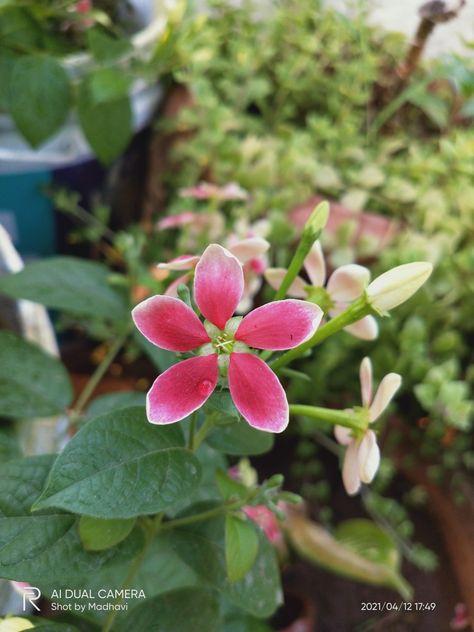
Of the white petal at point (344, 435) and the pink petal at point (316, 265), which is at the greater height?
the pink petal at point (316, 265)

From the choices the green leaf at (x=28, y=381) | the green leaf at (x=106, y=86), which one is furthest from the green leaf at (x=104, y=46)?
the green leaf at (x=28, y=381)

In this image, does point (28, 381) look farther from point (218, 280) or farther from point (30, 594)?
point (218, 280)

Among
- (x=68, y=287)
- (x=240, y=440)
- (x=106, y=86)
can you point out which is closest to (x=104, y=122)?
(x=106, y=86)

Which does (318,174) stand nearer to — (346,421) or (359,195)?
(359,195)

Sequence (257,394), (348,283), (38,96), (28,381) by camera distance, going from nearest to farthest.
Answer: (257,394) < (348,283) < (28,381) < (38,96)

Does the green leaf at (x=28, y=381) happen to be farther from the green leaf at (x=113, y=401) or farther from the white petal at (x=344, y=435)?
the white petal at (x=344, y=435)

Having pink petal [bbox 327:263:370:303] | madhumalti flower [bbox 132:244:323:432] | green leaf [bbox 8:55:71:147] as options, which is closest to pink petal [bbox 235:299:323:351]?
madhumalti flower [bbox 132:244:323:432]
